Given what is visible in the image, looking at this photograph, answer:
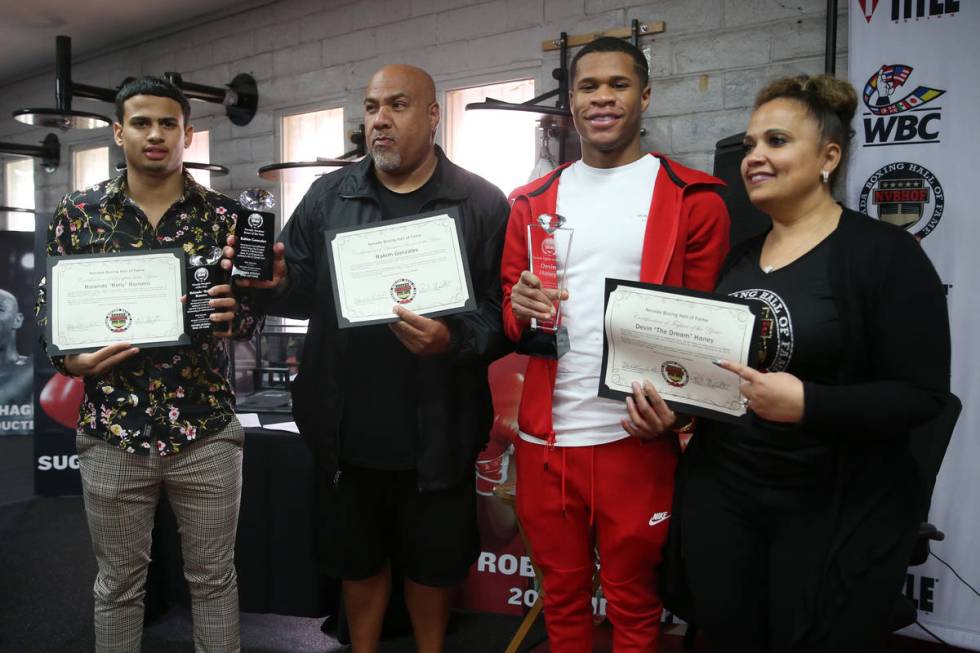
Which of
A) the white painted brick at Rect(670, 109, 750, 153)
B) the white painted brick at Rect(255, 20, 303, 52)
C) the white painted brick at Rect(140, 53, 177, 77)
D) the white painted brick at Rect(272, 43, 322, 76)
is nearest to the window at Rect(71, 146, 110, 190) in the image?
the white painted brick at Rect(140, 53, 177, 77)

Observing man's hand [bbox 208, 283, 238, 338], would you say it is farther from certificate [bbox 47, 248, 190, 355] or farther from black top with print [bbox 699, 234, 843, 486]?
black top with print [bbox 699, 234, 843, 486]

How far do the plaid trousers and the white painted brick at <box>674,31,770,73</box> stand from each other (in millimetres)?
2324

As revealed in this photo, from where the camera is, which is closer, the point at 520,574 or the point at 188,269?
the point at 188,269

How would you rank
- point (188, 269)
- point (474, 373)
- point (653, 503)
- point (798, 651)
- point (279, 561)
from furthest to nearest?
point (279, 561) → point (474, 373) → point (188, 269) → point (653, 503) → point (798, 651)

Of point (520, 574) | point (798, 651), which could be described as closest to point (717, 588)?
point (798, 651)

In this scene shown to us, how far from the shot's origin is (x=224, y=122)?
15.0 feet

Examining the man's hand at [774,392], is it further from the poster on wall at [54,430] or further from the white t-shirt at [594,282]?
the poster on wall at [54,430]

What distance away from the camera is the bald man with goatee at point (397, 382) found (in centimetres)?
163

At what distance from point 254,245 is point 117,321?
13.7 inches

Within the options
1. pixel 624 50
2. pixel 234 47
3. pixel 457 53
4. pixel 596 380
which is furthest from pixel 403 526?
pixel 234 47

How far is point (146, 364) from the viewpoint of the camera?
1.62m

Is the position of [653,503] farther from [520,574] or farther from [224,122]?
[224,122]

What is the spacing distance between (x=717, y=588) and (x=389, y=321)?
2.65ft

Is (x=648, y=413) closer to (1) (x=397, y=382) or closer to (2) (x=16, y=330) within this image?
(1) (x=397, y=382)
